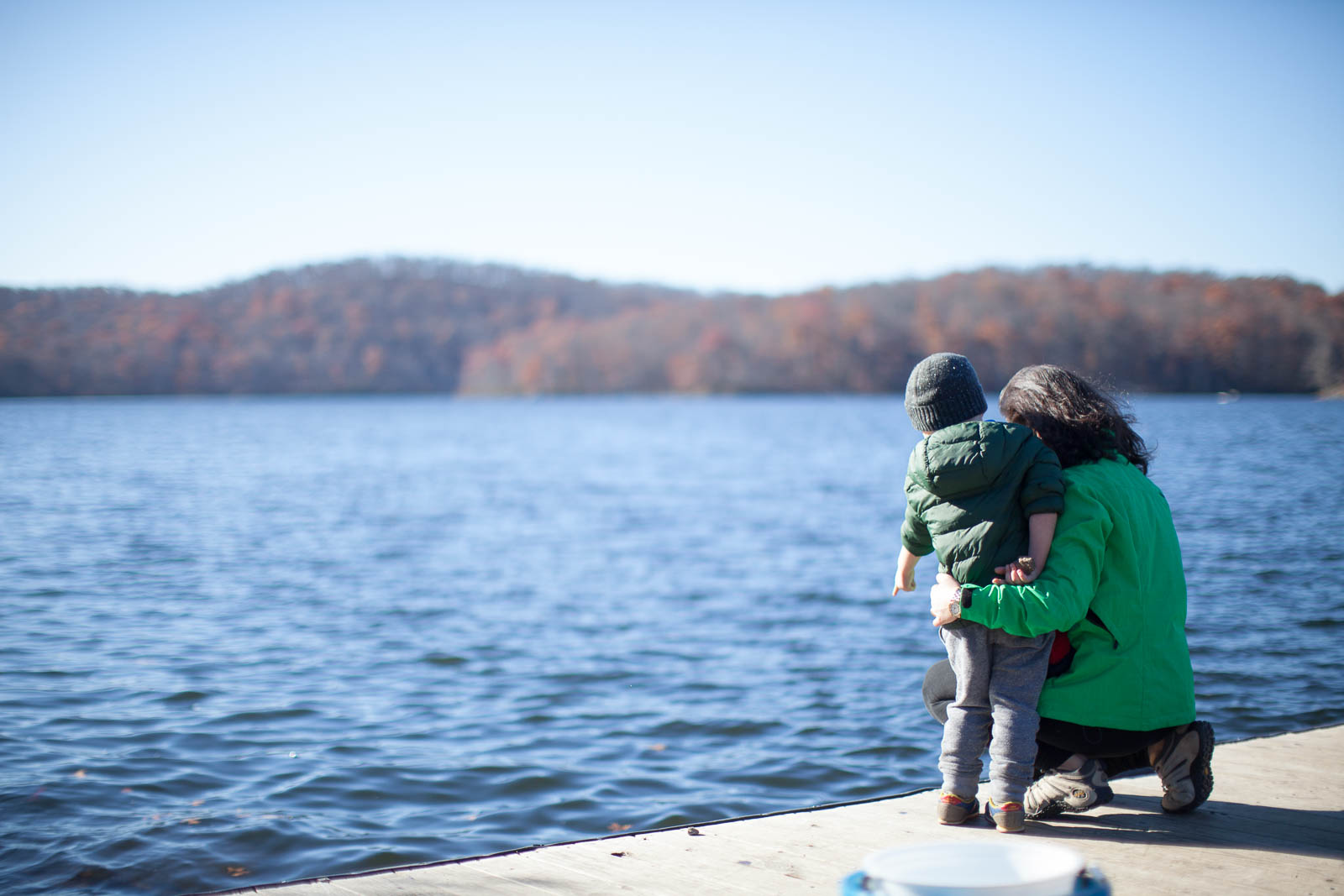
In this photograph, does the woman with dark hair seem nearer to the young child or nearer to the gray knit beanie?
the young child

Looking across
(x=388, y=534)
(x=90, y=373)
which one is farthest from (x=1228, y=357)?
(x=90, y=373)

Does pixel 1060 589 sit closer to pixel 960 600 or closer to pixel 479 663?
pixel 960 600

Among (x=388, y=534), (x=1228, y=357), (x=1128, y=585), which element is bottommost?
(x=388, y=534)

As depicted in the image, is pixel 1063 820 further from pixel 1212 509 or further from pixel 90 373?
pixel 90 373

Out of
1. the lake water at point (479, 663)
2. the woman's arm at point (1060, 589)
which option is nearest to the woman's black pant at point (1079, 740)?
the woman's arm at point (1060, 589)

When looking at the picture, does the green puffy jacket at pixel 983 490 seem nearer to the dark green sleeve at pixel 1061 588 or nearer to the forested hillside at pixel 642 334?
the dark green sleeve at pixel 1061 588

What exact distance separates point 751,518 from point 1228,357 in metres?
74.7

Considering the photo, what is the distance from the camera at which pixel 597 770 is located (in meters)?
6.87

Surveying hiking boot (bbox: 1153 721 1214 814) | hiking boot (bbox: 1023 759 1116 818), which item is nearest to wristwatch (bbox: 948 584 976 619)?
hiking boot (bbox: 1023 759 1116 818)

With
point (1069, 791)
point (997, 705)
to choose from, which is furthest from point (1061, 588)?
point (1069, 791)

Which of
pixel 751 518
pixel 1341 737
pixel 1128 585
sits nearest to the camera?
pixel 1128 585

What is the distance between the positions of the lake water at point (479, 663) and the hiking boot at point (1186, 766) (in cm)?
269

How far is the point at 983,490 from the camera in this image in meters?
3.37

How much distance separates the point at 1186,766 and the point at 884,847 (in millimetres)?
1069
